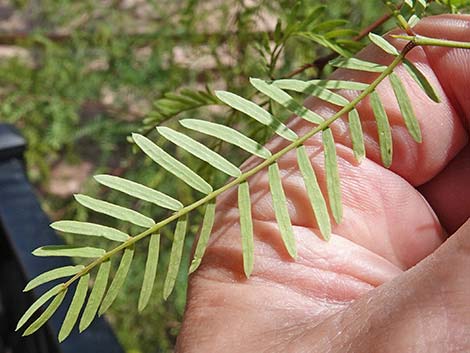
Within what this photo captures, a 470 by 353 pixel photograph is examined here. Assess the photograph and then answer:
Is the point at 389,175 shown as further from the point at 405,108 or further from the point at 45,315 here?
the point at 45,315

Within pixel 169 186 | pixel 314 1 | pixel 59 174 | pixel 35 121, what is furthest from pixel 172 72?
pixel 59 174

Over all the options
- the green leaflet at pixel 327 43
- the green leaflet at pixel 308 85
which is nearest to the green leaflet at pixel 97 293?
the green leaflet at pixel 308 85

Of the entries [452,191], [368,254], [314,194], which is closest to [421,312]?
[314,194]

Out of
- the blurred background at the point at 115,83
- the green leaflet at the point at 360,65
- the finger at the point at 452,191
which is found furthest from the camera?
the blurred background at the point at 115,83

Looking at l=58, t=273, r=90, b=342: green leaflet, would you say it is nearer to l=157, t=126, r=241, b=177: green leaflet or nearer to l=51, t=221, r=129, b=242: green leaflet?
l=51, t=221, r=129, b=242: green leaflet

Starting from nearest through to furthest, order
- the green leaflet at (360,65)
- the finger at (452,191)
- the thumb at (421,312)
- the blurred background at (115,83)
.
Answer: the thumb at (421,312)
the green leaflet at (360,65)
the finger at (452,191)
the blurred background at (115,83)

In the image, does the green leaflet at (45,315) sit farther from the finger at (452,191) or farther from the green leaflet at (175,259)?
the finger at (452,191)
